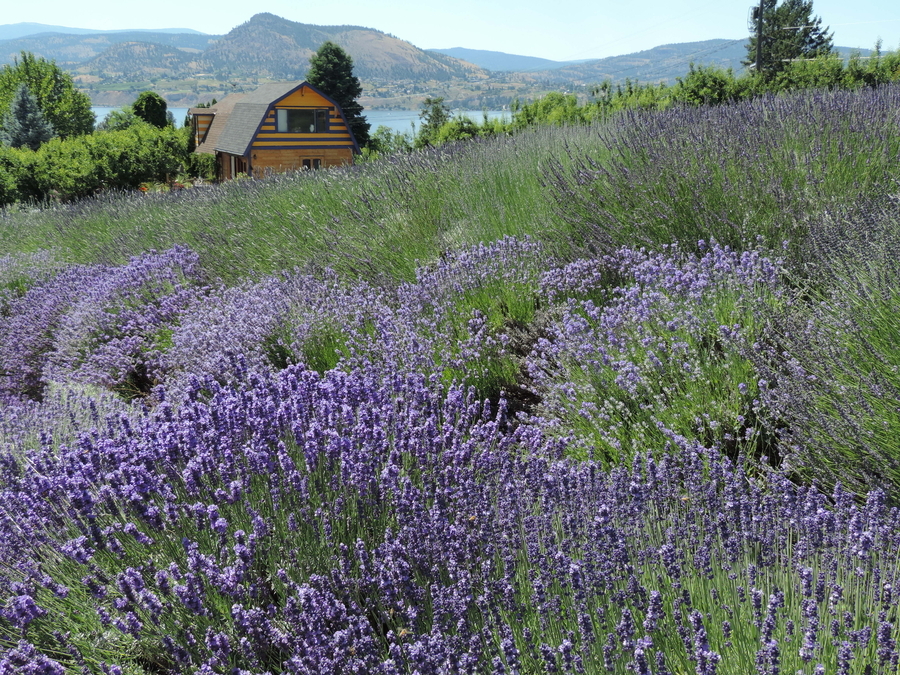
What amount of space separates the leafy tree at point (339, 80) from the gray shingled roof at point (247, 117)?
3.77 meters

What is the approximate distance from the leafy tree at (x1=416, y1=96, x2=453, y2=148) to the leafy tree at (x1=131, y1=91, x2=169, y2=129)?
1402 cm

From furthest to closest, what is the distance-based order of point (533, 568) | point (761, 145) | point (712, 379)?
point (761, 145) < point (712, 379) < point (533, 568)

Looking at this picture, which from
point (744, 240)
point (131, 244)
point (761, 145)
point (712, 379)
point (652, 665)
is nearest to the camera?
point (652, 665)

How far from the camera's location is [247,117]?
32.8 meters

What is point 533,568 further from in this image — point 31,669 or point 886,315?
point 886,315

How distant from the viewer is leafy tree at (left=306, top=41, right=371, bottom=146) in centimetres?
3841

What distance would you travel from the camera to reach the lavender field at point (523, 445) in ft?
5.24

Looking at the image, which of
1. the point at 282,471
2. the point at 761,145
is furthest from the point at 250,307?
the point at 761,145

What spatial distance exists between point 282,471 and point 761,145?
385cm

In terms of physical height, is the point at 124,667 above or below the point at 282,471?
below

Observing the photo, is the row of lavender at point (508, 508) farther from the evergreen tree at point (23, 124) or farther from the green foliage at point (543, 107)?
the evergreen tree at point (23, 124)

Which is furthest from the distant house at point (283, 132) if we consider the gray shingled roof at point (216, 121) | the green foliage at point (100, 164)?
the green foliage at point (100, 164)

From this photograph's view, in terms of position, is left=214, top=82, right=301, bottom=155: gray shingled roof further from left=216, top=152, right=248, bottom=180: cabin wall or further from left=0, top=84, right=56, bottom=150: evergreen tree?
left=0, top=84, right=56, bottom=150: evergreen tree

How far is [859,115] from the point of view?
15.0 ft
